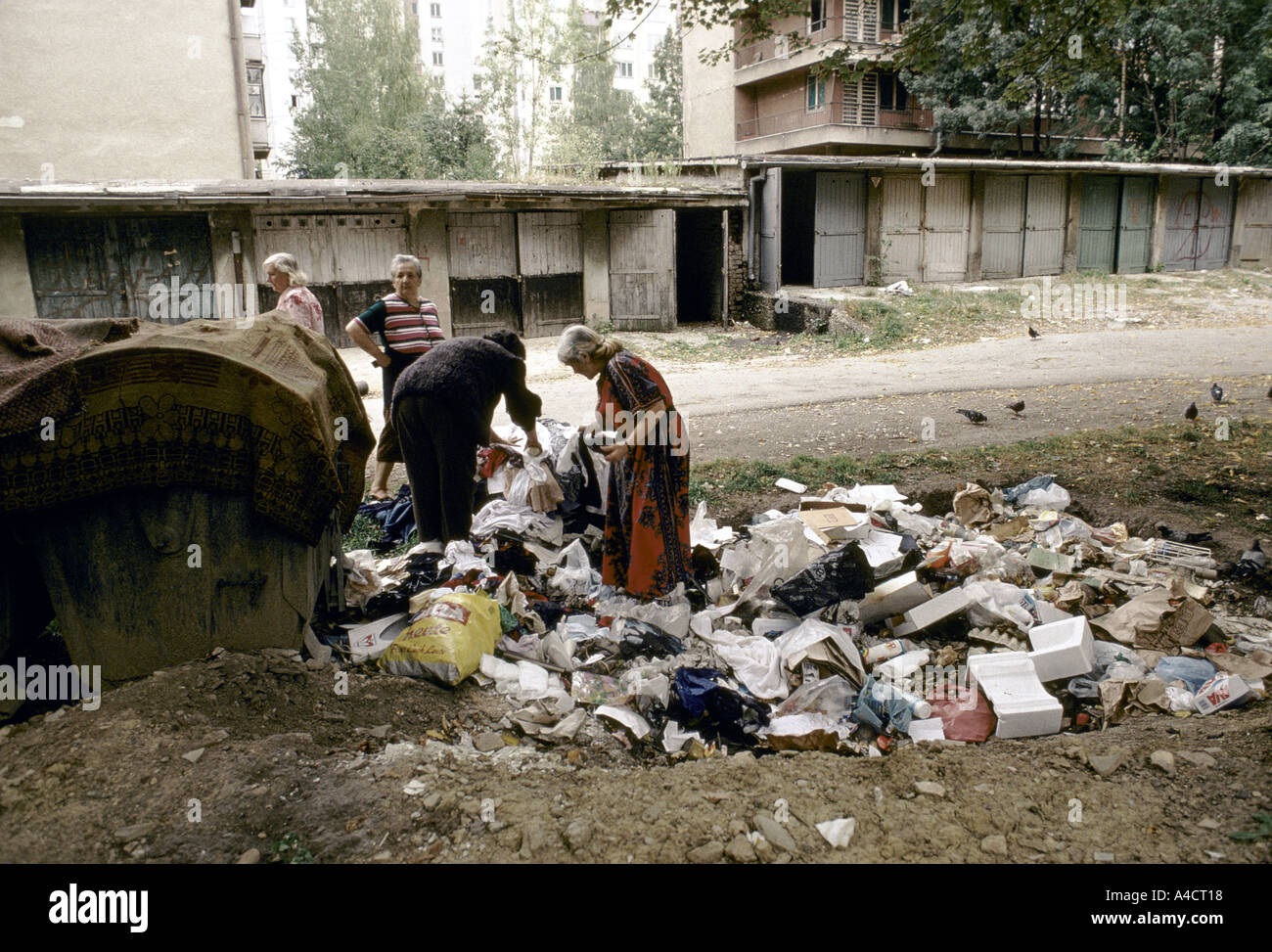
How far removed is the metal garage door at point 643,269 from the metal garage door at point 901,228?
5539mm

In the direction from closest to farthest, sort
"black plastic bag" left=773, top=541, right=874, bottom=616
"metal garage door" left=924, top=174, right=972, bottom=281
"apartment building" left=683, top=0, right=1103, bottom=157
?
"black plastic bag" left=773, top=541, right=874, bottom=616, "metal garage door" left=924, top=174, right=972, bottom=281, "apartment building" left=683, top=0, right=1103, bottom=157

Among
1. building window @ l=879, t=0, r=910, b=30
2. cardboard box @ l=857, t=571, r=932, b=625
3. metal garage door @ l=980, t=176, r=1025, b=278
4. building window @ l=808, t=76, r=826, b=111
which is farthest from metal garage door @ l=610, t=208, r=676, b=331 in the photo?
building window @ l=879, t=0, r=910, b=30

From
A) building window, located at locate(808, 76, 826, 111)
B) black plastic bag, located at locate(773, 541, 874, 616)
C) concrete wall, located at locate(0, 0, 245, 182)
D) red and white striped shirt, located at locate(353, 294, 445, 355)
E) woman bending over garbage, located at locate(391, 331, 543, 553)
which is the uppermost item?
building window, located at locate(808, 76, 826, 111)

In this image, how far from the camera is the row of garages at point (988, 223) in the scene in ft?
61.7

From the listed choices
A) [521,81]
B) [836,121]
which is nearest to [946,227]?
[836,121]

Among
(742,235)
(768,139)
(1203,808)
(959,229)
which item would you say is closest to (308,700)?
(1203,808)

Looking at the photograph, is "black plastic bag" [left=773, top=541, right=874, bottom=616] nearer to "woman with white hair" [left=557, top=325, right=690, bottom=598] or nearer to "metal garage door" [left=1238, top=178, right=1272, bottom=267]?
"woman with white hair" [left=557, top=325, right=690, bottom=598]

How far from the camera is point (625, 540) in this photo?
4797mm

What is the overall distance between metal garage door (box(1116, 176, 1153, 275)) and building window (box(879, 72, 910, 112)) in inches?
364

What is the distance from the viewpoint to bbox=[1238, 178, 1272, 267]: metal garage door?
24.2 metres

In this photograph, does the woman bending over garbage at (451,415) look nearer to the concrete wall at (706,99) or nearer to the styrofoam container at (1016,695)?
the styrofoam container at (1016,695)

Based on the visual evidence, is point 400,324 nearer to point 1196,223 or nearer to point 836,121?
point 1196,223

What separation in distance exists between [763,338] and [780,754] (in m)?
13.5

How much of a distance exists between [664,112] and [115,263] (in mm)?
32919
